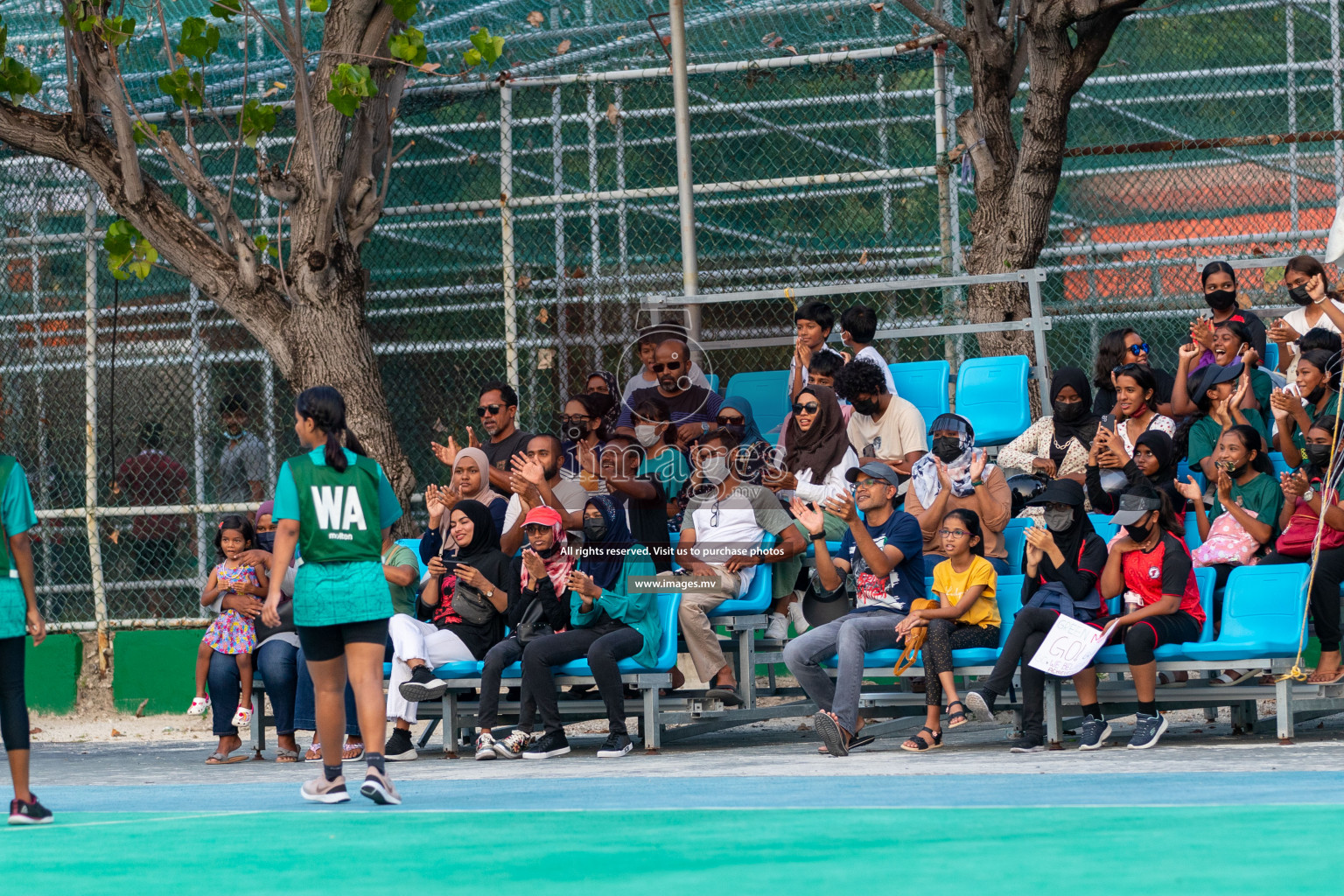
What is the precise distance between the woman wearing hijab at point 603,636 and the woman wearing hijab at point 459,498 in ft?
3.12

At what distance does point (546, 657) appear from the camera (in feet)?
31.3

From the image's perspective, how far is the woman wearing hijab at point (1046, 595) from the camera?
8.87 m

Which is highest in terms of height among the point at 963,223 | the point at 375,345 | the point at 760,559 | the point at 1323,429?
the point at 963,223

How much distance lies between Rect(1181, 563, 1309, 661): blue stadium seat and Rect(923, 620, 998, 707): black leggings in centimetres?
106

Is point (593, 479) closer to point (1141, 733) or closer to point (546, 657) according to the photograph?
point (546, 657)

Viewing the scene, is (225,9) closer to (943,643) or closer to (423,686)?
(423,686)

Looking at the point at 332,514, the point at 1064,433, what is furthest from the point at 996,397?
the point at 332,514

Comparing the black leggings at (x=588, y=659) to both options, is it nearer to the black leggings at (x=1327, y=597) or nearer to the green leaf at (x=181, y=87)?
the black leggings at (x=1327, y=597)

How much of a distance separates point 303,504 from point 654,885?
9.80ft

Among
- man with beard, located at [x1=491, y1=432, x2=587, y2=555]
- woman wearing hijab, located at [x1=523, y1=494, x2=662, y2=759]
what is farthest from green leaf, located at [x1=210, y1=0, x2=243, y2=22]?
woman wearing hijab, located at [x1=523, y1=494, x2=662, y2=759]

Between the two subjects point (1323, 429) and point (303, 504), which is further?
point (1323, 429)

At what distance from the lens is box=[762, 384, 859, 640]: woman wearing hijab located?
406 inches

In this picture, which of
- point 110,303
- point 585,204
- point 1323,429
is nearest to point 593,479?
point 585,204

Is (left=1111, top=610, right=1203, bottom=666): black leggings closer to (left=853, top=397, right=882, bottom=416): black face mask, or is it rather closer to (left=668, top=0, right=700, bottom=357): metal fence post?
(left=853, top=397, right=882, bottom=416): black face mask
